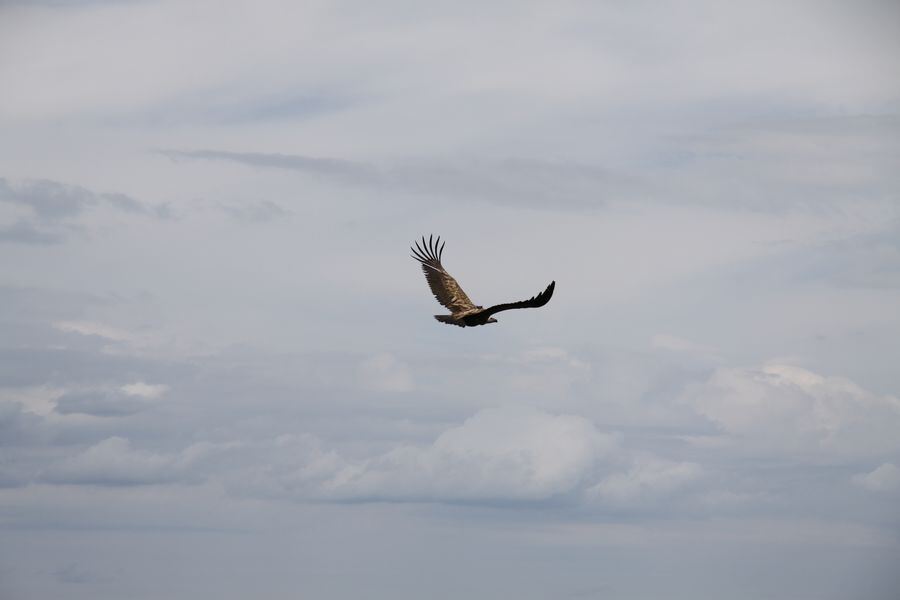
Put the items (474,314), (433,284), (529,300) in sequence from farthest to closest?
(433,284)
(474,314)
(529,300)

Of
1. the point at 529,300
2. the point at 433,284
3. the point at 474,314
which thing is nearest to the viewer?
the point at 529,300

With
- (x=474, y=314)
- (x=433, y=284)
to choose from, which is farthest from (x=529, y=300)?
(x=433, y=284)

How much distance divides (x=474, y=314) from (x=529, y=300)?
10.2 metres

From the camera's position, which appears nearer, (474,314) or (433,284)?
(474,314)

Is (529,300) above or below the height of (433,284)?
below

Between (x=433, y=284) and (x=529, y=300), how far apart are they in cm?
1777

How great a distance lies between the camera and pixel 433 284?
88.6 m

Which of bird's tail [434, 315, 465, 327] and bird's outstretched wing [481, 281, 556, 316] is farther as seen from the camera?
bird's tail [434, 315, 465, 327]

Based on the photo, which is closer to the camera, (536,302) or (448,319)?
(536,302)

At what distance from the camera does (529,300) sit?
71.8 m

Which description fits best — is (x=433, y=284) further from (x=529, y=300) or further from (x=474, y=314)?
(x=529, y=300)

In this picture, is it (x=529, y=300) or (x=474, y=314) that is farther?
(x=474, y=314)

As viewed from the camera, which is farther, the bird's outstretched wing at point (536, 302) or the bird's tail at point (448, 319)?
the bird's tail at point (448, 319)

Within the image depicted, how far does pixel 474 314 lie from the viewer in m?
81.4
